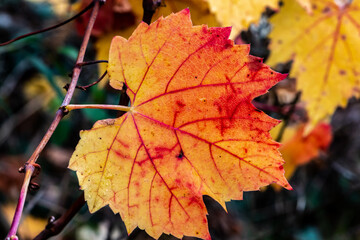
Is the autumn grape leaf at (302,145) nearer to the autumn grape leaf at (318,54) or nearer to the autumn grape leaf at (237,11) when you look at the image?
the autumn grape leaf at (318,54)

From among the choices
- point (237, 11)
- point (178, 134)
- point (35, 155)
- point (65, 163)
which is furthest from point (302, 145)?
point (65, 163)

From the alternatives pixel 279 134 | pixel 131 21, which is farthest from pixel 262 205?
pixel 131 21

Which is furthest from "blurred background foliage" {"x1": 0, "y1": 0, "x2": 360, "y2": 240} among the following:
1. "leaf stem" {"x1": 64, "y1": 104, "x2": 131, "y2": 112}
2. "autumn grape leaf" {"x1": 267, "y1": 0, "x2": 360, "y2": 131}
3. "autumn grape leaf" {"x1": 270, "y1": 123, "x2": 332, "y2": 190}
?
"leaf stem" {"x1": 64, "y1": 104, "x2": 131, "y2": 112}

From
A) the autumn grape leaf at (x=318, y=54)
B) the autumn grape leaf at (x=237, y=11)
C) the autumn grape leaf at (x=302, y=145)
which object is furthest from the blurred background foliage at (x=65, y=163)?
the autumn grape leaf at (x=237, y=11)

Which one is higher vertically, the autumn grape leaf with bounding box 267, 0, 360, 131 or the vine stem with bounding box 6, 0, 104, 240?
the autumn grape leaf with bounding box 267, 0, 360, 131

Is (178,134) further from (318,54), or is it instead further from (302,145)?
(302,145)

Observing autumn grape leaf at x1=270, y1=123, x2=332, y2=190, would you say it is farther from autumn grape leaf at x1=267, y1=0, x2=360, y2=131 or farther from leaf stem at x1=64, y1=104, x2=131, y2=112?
leaf stem at x1=64, y1=104, x2=131, y2=112
